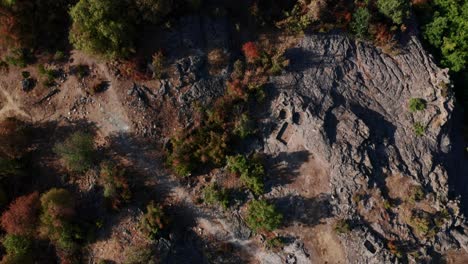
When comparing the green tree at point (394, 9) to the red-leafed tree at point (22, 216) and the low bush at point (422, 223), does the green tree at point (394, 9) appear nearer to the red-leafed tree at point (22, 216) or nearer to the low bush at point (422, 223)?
the low bush at point (422, 223)

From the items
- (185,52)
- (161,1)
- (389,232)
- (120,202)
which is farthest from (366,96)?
(120,202)

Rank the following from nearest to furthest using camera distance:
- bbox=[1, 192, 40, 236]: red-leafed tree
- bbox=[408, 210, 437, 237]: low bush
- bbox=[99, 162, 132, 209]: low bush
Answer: bbox=[1, 192, 40, 236]: red-leafed tree → bbox=[99, 162, 132, 209]: low bush → bbox=[408, 210, 437, 237]: low bush

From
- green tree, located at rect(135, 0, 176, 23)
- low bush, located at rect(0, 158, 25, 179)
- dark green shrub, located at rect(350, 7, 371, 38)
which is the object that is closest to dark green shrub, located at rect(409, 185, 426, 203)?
dark green shrub, located at rect(350, 7, 371, 38)

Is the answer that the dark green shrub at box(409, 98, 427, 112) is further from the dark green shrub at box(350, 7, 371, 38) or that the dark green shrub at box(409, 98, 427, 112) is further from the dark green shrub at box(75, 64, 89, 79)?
the dark green shrub at box(75, 64, 89, 79)

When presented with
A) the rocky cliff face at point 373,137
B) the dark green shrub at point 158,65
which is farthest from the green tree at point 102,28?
the rocky cliff face at point 373,137

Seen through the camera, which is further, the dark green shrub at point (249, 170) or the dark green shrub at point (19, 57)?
the dark green shrub at point (19, 57)

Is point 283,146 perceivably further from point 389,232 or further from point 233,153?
point 389,232
